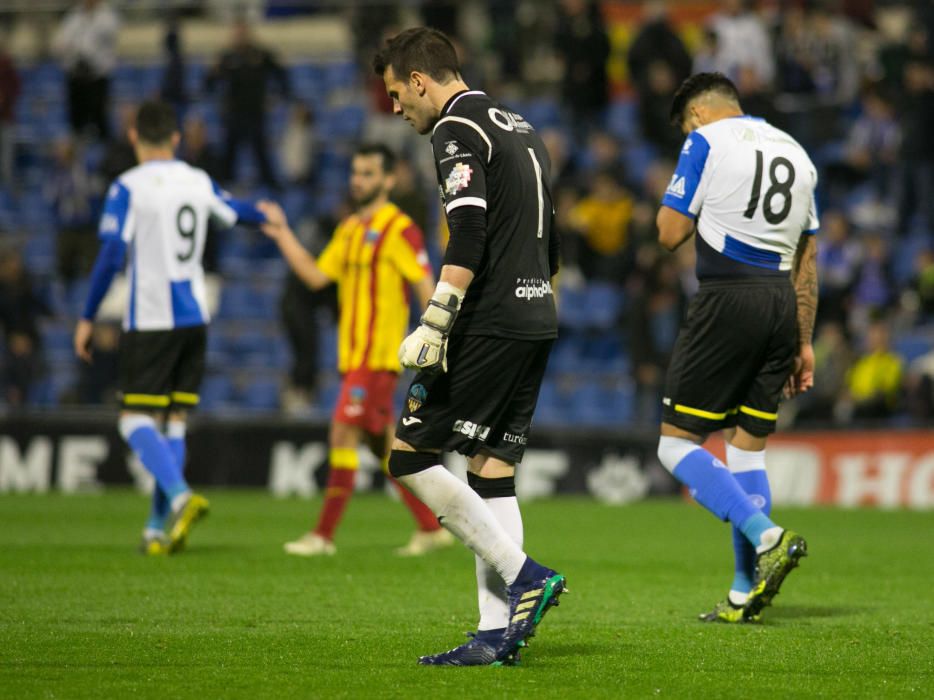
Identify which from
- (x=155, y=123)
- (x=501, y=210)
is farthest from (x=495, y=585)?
(x=155, y=123)

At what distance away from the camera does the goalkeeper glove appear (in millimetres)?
5184

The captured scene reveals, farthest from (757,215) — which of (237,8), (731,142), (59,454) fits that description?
(237,8)

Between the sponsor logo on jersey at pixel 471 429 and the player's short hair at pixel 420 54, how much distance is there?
49.9 inches

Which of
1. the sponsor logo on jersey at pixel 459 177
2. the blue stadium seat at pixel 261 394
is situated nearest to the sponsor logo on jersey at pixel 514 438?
the sponsor logo on jersey at pixel 459 177

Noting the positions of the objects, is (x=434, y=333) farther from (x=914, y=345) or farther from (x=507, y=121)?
(x=914, y=345)

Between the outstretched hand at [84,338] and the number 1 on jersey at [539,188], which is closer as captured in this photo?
the number 1 on jersey at [539,188]

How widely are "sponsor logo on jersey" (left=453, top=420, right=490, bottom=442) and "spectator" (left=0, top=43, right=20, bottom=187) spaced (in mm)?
18150

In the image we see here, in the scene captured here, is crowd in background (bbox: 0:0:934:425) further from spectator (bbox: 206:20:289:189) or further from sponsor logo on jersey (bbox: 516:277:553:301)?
sponsor logo on jersey (bbox: 516:277:553:301)

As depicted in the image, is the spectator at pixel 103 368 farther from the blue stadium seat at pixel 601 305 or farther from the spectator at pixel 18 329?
the blue stadium seat at pixel 601 305

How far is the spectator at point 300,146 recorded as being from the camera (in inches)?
791

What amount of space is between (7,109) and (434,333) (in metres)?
18.5

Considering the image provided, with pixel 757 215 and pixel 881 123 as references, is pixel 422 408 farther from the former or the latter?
pixel 881 123

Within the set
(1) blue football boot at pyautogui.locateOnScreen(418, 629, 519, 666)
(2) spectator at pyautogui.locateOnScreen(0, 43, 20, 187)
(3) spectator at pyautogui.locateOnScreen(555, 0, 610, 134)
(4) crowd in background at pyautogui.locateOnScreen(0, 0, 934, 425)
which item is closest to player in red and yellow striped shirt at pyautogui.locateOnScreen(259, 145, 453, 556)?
(1) blue football boot at pyautogui.locateOnScreen(418, 629, 519, 666)

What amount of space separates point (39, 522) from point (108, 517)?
68cm
